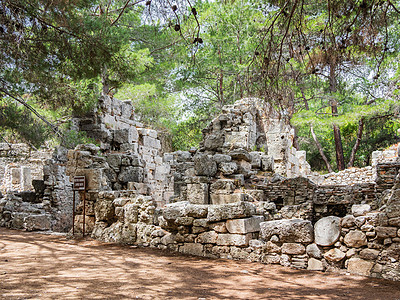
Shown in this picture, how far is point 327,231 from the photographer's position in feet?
16.1

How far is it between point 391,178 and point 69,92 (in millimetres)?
9057

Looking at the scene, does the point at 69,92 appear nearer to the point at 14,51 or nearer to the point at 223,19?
the point at 14,51

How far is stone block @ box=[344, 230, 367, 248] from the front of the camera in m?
4.61

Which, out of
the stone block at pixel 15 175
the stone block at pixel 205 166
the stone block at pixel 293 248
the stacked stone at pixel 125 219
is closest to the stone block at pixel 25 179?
the stone block at pixel 15 175

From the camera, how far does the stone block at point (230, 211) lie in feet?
18.9

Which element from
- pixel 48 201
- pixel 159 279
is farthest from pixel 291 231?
pixel 48 201

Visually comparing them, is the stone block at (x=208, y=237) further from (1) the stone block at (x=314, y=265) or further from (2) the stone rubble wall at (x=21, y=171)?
(2) the stone rubble wall at (x=21, y=171)

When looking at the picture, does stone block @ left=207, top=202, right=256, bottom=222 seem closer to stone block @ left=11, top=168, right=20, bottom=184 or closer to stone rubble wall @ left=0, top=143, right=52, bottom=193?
stone rubble wall @ left=0, top=143, right=52, bottom=193

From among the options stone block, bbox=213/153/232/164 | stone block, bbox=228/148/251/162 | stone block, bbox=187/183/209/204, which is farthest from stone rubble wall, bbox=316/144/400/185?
stone block, bbox=187/183/209/204

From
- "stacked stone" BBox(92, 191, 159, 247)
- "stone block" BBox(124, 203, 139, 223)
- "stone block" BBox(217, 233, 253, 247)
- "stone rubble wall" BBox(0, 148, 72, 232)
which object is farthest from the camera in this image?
"stone rubble wall" BBox(0, 148, 72, 232)

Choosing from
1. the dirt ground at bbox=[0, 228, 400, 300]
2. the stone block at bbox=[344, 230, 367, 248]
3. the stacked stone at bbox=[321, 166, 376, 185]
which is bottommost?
the dirt ground at bbox=[0, 228, 400, 300]

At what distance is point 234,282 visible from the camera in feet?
14.8

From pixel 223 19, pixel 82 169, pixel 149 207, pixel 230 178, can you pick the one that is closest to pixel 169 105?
pixel 223 19

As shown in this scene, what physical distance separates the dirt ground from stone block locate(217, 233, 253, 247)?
0.31 m
